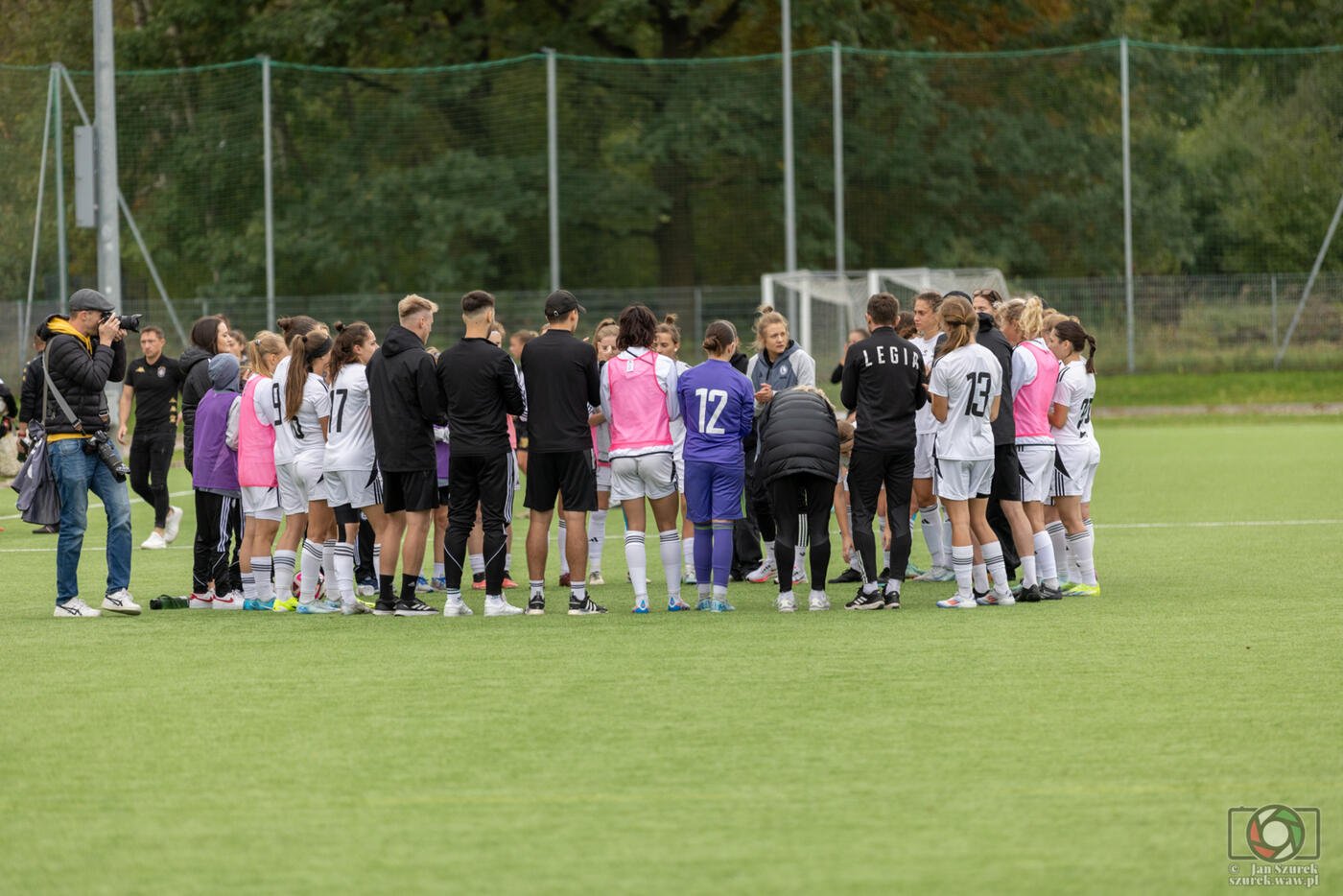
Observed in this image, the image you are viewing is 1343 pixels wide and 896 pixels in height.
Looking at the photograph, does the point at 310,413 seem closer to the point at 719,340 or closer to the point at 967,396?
the point at 719,340

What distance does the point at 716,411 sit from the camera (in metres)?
9.97

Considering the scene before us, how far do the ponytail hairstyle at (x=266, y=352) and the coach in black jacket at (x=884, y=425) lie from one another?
3381 mm

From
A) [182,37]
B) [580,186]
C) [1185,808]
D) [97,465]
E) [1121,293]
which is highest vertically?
[182,37]

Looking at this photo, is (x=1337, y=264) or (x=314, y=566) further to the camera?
(x=1337, y=264)

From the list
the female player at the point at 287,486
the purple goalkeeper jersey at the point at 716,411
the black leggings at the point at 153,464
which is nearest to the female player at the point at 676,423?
the purple goalkeeper jersey at the point at 716,411

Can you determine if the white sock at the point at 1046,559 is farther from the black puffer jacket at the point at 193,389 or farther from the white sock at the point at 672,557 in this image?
the black puffer jacket at the point at 193,389

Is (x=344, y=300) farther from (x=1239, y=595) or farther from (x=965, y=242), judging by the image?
(x=1239, y=595)

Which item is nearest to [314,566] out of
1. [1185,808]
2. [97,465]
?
[97,465]

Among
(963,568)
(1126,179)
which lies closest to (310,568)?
(963,568)

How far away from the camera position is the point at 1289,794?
565 centimetres

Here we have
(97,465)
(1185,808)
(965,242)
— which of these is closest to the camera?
(1185,808)

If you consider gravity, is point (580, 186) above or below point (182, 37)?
below

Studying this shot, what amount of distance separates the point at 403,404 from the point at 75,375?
1.81m

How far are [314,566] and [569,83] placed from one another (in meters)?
24.7
